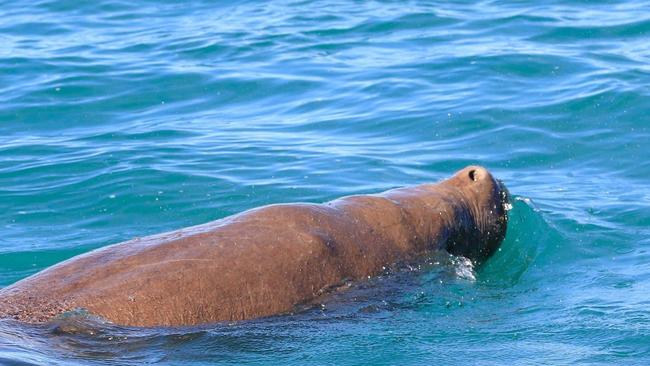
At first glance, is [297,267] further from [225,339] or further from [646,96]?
[646,96]

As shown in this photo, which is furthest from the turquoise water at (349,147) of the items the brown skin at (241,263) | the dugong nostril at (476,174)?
the dugong nostril at (476,174)

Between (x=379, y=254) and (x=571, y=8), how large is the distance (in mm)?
13720

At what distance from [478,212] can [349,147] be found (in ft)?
16.1

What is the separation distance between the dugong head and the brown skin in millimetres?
194

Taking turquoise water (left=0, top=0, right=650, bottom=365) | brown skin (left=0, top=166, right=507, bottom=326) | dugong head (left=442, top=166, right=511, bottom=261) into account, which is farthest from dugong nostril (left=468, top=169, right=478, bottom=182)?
turquoise water (left=0, top=0, right=650, bottom=365)

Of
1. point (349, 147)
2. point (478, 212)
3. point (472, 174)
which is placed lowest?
point (349, 147)

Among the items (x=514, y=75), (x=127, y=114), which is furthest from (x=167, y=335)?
(x=514, y=75)

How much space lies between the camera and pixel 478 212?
8.55 m

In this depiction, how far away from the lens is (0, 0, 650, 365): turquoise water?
6988 millimetres

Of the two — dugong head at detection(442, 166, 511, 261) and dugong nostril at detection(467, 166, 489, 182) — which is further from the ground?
dugong nostril at detection(467, 166, 489, 182)

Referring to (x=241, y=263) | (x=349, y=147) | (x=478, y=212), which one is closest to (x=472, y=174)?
(x=478, y=212)

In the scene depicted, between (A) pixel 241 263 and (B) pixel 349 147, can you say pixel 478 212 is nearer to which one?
(A) pixel 241 263

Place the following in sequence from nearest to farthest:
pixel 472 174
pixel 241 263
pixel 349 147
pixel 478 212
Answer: pixel 241 263
pixel 478 212
pixel 472 174
pixel 349 147

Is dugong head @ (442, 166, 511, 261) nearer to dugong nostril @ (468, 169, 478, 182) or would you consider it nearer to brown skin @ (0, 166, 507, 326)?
dugong nostril @ (468, 169, 478, 182)
